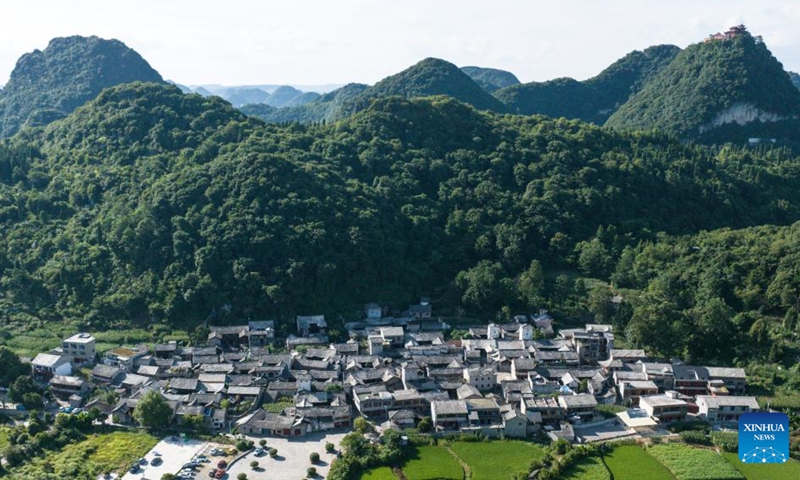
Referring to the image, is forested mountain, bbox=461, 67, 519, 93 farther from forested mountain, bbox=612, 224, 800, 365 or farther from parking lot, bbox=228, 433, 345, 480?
parking lot, bbox=228, 433, 345, 480

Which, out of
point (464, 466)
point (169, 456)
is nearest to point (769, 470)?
point (464, 466)

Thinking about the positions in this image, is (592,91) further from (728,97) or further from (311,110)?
(311,110)

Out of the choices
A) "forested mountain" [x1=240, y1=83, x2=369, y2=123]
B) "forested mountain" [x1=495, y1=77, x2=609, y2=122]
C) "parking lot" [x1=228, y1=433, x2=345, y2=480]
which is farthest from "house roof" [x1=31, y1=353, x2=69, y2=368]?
"forested mountain" [x1=240, y1=83, x2=369, y2=123]

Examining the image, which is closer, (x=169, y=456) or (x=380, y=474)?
(x=380, y=474)

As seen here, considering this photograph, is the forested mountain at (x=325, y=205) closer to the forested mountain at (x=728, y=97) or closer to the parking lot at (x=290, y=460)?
the parking lot at (x=290, y=460)

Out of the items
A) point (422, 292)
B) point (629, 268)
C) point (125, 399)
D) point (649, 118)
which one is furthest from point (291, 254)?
point (649, 118)

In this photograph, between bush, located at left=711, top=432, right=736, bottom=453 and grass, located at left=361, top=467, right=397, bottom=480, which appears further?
bush, located at left=711, top=432, right=736, bottom=453
